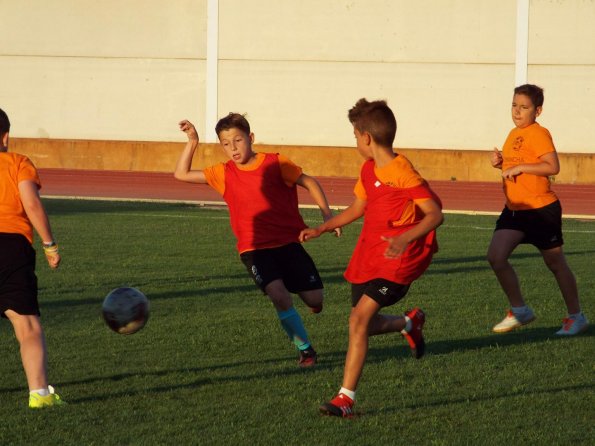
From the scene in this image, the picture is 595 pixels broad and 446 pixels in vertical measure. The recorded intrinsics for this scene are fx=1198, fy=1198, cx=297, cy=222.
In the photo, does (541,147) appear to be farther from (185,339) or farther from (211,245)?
(211,245)

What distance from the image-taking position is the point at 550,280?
12.6 metres

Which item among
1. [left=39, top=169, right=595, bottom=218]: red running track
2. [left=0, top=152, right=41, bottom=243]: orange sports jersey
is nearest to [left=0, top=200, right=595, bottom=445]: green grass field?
[left=0, top=152, right=41, bottom=243]: orange sports jersey

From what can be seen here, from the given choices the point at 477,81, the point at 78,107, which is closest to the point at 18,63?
the point at 78,107

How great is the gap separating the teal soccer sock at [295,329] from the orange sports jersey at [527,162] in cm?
239

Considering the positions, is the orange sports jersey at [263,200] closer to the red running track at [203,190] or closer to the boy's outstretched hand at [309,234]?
the boy's outstretched hand at [309,234]

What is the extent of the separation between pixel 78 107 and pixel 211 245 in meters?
21.9

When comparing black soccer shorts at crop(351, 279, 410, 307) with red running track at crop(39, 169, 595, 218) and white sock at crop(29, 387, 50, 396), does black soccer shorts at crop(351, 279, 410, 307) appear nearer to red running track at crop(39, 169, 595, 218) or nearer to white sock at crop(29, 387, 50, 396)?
white sock at crop(29, 387, 50, 396)

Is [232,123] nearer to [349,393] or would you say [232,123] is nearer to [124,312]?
[124,312]

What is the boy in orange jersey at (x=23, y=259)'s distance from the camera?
674cm

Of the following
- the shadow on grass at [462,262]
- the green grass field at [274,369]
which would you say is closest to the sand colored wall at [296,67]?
the shadow on grass at [462,262]

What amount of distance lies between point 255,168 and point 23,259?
6.52ft

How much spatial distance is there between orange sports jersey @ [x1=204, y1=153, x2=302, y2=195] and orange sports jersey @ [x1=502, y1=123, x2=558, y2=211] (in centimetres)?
211

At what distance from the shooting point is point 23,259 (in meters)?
6.85

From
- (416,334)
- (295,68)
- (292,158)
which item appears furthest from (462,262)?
(295,68)
